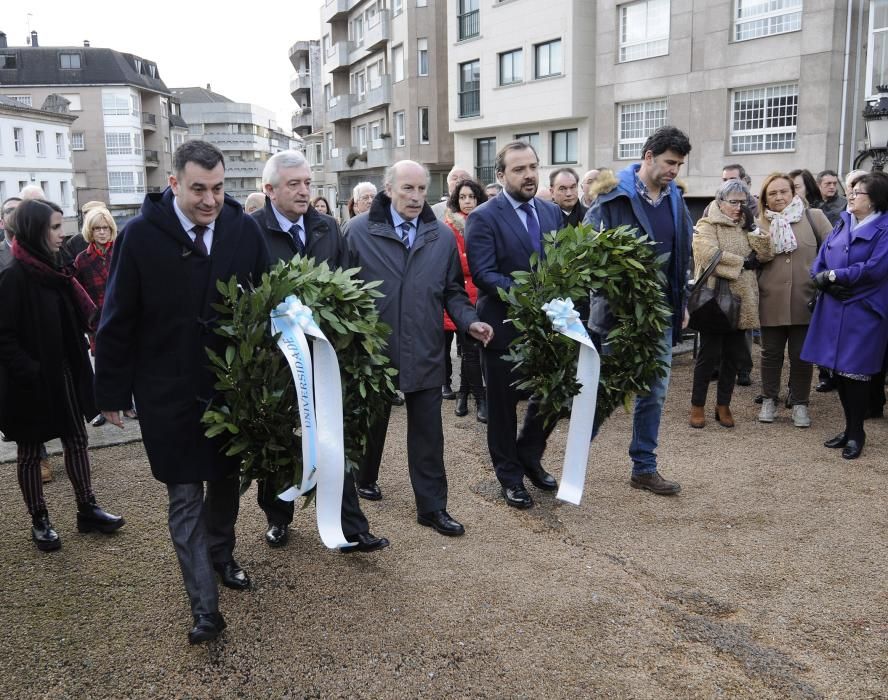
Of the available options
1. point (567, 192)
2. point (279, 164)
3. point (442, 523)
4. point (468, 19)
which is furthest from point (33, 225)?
point (468, 19)

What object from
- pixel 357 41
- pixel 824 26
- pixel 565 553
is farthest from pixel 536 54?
pixel 565 553

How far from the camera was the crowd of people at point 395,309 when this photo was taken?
3.94 meters

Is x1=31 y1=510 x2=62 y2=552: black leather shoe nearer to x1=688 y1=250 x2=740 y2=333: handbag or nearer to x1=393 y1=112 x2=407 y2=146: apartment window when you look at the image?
x1=688 y1=250 x2=740 y2=333: handbag

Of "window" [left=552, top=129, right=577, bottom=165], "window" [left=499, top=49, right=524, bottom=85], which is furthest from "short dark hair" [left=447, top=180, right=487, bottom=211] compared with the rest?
"window" [left=499, top=49, right=524, bottom=85]

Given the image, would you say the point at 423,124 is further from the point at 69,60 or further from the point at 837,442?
the point at 69,60

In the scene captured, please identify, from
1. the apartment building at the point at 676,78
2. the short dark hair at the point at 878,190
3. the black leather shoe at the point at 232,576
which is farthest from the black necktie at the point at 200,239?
the apartment building at the point at 676,78

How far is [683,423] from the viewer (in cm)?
774

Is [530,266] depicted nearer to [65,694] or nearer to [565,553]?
[565,553]

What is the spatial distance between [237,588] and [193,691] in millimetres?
942

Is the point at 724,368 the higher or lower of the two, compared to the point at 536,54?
lower

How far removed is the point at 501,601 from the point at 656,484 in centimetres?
205

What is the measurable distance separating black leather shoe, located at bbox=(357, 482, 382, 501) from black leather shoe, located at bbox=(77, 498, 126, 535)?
5.35 feet

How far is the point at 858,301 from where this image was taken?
268 inches

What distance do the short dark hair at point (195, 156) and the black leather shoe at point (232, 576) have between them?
2134mm
